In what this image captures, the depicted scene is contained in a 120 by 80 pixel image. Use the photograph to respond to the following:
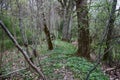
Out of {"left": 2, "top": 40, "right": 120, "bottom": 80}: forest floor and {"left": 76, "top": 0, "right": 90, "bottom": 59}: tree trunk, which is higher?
{"left": 76, "top": 0, "right": 90, "bottom": 59}: tree trunk

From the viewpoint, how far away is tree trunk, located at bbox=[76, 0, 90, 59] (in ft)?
24.4

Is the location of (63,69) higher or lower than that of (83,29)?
lower

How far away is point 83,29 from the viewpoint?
7.75m

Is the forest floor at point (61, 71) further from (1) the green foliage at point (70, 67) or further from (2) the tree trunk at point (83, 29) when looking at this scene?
(2) the tree trunk at point (83, 29)

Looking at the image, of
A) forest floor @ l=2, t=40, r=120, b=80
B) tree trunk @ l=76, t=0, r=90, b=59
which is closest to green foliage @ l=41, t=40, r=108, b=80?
forest floor @ l=2, t=40, r=120, b=80

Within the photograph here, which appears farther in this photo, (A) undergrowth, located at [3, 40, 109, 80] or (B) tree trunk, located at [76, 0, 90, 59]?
(B) tree trunk, located at [76, 0, 90, 59]

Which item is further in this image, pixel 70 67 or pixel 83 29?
pixel 83 29

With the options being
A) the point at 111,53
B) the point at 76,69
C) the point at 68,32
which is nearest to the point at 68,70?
the point at 76,69

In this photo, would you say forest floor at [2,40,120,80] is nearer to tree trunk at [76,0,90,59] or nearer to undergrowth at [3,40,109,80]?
undergrowth at [3,40,109,80]

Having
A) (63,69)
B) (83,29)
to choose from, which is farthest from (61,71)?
(83,29)

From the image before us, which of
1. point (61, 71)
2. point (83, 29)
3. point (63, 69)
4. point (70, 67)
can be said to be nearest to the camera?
point (61, 71)

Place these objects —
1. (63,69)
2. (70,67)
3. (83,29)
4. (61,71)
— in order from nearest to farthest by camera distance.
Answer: (61,71) → (63,69) → (70,67) → (83,29)

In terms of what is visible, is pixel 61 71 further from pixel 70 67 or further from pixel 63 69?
pixel 70 67

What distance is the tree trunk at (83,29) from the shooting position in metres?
7.44
